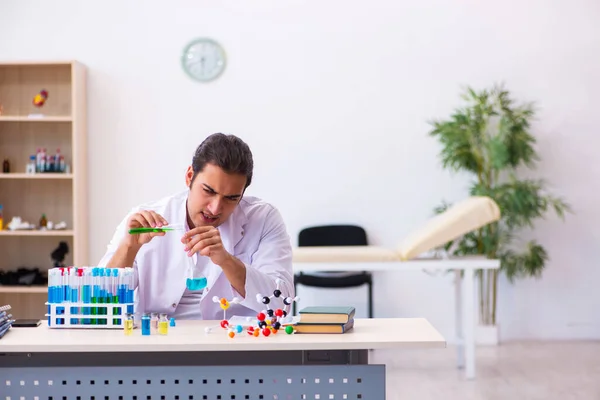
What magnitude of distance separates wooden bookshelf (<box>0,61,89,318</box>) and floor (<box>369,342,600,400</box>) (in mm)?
2394

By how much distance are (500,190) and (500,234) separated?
1.15 feet

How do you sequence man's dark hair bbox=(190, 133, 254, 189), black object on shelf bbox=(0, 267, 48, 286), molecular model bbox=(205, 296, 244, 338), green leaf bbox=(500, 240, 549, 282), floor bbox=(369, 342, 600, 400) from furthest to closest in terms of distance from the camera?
1. black object on shelf bbox=(0, 267, 48, 286)
2. green leaf bbox=(500, 240, 549, 282)
3. floor bbox=(369, 342, 600, 400)
4. man's dark hair bbox=(190, 133, 254, 189)
5. molecular model bbox=(205, 296, 244, 338)

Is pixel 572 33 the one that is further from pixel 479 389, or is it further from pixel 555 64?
pixel 479 389

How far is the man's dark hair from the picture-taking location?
257cm

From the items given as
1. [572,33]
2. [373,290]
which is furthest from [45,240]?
[572,33]

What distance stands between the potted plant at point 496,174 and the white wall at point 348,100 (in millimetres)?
165

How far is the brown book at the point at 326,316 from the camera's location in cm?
233

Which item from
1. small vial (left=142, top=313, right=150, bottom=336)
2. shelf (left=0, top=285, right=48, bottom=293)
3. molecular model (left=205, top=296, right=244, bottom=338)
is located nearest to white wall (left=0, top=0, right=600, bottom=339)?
shelf (left=0, top=285, right=48, bottom=293)

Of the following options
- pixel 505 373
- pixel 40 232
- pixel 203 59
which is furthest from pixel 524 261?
pixel 40 232

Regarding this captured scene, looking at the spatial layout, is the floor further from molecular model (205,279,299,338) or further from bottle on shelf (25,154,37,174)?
bottle on shelf (25,154,37,174)

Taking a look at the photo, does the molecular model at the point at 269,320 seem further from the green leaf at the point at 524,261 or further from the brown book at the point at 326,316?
the green leaf at the point at 524,261

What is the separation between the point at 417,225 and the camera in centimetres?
600

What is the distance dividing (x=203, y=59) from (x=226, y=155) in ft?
11.6

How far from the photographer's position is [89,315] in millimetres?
2439
